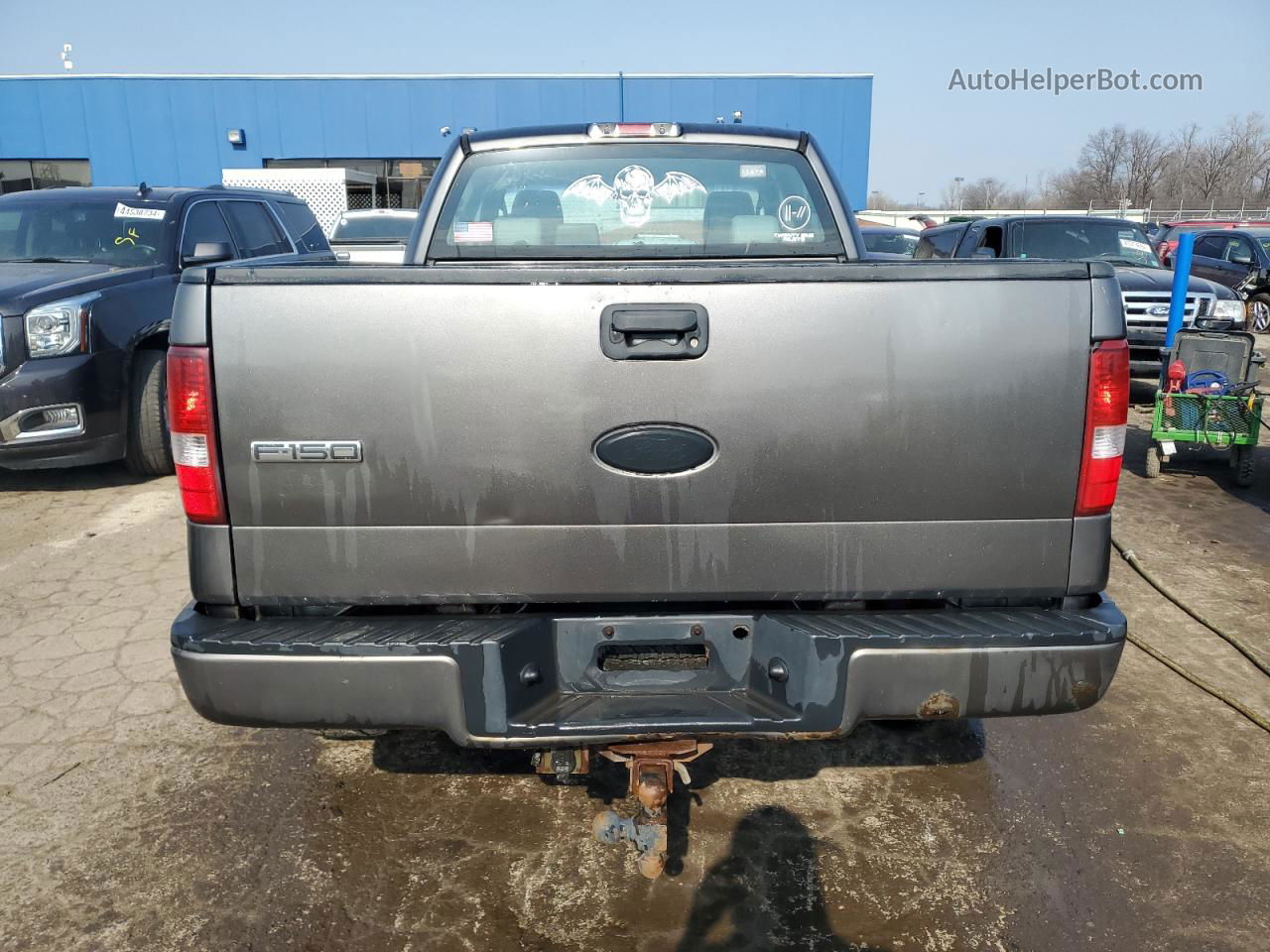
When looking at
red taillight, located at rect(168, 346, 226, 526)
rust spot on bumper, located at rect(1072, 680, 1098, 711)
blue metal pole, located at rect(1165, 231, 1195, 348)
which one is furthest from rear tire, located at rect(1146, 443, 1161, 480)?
red taillight, located at rect(168, 346, 226, 526)

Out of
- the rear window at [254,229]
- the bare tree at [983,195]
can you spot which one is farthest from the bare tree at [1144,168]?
the rear window at [254,229]

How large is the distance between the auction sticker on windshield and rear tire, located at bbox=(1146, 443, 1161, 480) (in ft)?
25.2

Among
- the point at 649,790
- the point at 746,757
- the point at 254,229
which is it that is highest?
the point at 254,229

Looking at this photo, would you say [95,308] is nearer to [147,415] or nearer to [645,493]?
[147,415]

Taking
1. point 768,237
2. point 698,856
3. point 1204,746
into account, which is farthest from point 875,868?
point 768,237

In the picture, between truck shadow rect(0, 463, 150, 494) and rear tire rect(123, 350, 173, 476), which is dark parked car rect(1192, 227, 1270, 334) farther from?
truck shadow rect(0, 463, 150, 494)

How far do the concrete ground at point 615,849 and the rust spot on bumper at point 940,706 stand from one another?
0.65 m

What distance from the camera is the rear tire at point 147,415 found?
21.4 feet

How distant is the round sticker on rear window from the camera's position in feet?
11.8

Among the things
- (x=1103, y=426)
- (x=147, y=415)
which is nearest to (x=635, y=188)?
(x=1103, y=426)

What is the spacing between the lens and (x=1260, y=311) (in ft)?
51.5

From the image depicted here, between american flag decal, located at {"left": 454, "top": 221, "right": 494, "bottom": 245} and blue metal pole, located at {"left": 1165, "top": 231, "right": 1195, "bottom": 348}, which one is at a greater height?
american flag decal, located at {"left": 454, "top": 221, "right": 494, "bottom": 245}

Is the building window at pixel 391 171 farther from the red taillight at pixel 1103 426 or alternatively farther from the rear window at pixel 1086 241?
the red taillight at pixel 1103 426

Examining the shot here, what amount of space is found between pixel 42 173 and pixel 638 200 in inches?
1298
